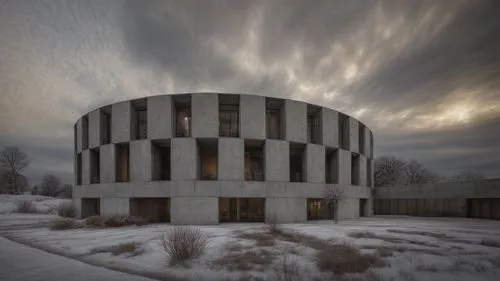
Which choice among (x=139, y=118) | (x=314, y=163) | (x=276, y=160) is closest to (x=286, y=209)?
(x=276, y=160)

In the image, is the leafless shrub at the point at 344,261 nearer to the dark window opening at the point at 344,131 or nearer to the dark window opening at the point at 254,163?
the dark window opening at the point at 254,163

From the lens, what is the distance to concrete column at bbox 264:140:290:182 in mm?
26656

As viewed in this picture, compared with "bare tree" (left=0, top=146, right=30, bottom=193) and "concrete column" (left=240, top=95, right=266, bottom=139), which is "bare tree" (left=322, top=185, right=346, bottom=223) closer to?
"concrete column" (left=240, top=95, right=266, bottom=139)

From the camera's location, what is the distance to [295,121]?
2833 centimetres

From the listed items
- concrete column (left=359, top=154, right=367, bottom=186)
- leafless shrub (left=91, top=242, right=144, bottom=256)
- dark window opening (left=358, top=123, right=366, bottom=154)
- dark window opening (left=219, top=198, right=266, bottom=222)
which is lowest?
dark window opening (left=219, top=198, right=266, bottom=222)

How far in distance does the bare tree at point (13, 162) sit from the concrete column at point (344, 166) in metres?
75.9

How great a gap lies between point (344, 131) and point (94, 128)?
2798cm

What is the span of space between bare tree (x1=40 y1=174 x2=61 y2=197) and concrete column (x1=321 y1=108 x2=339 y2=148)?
100 metres

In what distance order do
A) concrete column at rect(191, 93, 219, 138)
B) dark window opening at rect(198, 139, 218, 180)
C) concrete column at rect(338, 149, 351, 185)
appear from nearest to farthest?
concrete column at rect(191, 93, 219, 138) → dark window opening at rect(198, 139, 218, 180) → concrete column at rect(338, 149, 351, 185)

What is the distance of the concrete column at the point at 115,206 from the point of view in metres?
26.7

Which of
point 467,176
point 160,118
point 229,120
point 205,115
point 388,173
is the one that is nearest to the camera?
point 205,115

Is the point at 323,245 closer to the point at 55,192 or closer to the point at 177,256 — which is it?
the point at 177,256

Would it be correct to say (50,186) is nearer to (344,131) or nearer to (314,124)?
(314,124)

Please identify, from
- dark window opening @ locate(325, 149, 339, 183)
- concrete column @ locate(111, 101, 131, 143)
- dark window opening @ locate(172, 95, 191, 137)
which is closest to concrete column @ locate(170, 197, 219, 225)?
dark window opening @ locate(172, 95, 191, 137)
